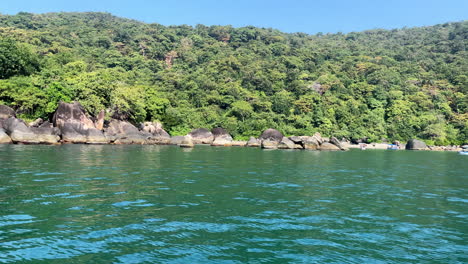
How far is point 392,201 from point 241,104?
Answer: 71.4m

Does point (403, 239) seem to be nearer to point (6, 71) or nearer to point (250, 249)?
point (250, 249)

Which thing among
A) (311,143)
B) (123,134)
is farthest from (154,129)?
(311,143)

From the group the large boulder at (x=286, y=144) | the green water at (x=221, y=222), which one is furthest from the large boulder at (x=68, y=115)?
the green water at (x=221, y=222)

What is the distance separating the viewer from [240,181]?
52.8 ft

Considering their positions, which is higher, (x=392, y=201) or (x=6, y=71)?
(x=6, y=71)

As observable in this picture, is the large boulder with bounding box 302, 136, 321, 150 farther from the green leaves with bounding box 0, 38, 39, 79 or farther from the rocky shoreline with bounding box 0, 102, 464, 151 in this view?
the green leaves with bounding box 0, 38, 39, 79

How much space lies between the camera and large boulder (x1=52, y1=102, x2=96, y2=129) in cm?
4369

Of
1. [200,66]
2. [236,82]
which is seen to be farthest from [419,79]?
[200,66]

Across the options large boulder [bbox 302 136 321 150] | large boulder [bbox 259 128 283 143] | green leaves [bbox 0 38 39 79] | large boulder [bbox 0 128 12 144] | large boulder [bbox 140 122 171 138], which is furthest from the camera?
large boulder [bbox 140 122 171 138]

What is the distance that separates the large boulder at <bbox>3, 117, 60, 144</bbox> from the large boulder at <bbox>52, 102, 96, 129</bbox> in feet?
12.0

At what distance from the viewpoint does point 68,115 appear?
4388cm

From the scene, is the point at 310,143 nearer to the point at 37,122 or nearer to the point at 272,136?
the point at 272,136

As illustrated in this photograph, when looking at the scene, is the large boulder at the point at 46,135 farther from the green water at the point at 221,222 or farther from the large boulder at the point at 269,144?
the large boulder at the point at 269,144

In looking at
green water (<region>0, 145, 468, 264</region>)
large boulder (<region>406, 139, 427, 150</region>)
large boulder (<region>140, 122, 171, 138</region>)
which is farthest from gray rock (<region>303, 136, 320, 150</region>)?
green water (<region>0, 145, 468, 264</region>)
